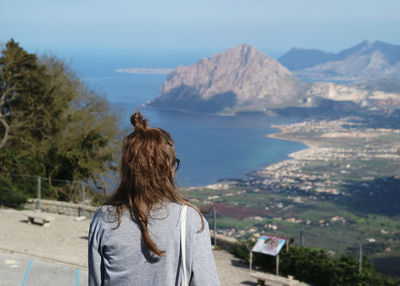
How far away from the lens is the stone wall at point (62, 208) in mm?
13955

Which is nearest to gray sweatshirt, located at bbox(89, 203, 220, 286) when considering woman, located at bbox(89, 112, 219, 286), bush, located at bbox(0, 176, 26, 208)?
woman, located at bbox(89, 112, 219, 286)

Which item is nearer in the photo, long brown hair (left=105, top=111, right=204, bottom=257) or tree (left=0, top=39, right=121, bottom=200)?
long brown hair (left=105, top=111, right=204, bottom=257)

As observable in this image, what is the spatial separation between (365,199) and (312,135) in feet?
223

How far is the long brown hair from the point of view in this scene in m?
1.80

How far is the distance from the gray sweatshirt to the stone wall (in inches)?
486

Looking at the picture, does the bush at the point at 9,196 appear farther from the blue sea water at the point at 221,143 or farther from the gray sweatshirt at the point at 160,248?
the blue sea water at the point at 221,143

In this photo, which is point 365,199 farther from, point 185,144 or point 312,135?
point 312,135

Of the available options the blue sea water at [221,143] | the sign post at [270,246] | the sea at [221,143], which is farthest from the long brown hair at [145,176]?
the blue sea water at [221,143]

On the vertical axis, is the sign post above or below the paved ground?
above

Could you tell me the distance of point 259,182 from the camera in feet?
315

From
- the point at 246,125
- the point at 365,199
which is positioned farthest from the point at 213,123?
the point at 365,199

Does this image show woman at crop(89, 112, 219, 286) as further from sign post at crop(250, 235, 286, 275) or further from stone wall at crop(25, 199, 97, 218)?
stone wall at crop(25, 199, 97, 218)

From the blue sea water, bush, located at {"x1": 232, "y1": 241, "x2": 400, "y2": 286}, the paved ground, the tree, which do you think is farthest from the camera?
the blue sea water

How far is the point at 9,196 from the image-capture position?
47.0 feet
